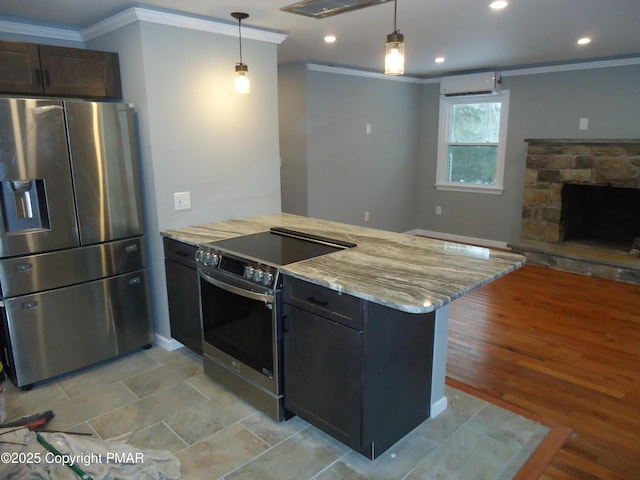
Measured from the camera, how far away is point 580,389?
107 inches

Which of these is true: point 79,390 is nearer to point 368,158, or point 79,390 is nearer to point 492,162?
point 368,158

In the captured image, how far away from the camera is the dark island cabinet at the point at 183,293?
9.13 feet

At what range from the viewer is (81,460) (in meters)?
1.97

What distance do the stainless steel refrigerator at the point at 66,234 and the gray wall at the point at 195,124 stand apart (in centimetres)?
14

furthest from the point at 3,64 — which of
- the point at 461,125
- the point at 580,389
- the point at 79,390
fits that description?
the point at 461,125

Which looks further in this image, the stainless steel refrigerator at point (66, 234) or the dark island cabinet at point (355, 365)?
the stainless steel refrigerator at point (66, 234)

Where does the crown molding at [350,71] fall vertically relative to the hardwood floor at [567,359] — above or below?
above

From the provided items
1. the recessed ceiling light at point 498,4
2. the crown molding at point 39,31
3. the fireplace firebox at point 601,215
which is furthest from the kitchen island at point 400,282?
the fireplace firebox at point 601,215

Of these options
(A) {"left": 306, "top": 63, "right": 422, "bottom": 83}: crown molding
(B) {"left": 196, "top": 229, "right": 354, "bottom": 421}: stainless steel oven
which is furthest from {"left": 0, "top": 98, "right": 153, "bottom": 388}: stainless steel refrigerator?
(A) {"left": 306, "top": 63, "right": 422, "bottom": 83}: crown molding

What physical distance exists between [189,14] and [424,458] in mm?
2794

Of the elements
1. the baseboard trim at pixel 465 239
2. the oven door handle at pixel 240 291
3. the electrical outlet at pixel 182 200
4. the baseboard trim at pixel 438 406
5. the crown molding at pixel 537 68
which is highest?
the crown molding at pixel 537 68

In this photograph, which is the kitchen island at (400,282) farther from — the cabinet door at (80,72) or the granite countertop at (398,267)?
the cabinet door at (80,72)

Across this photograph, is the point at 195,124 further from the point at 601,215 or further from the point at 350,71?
the point at 601,215

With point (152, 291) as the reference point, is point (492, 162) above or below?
above
